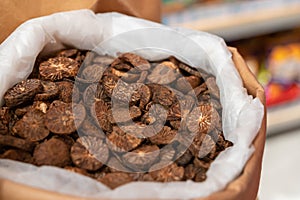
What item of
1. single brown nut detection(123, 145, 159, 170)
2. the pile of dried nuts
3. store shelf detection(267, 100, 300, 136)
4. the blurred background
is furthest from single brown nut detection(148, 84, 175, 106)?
store shelf detection(267, 100, 300, 136)

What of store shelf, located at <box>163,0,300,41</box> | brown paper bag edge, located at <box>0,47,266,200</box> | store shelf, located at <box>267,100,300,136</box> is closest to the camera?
brown paper bag edge, located at <box>0,47,266,200</box>

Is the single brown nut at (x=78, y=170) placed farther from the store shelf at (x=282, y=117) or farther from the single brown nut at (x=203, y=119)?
the store shelf at (x=282, y=117)

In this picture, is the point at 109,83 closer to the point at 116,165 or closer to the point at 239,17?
the point at 116,165

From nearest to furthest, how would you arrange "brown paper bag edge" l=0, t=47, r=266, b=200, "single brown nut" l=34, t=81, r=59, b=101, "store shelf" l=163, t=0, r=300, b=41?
1. "brown paper bag edge" l=0, t=47, r=266, b=200
2. "single brown nut" l=34, t=81, r=59, b=101
3. "store shelf" l=163, t=0, r=300, b=41

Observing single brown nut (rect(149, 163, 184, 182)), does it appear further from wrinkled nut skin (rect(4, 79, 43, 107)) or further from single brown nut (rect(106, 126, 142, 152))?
wrinkled nut skin (rect(4, 79, 43, 107))

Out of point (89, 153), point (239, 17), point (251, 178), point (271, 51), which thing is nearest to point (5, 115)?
point (89, 153)

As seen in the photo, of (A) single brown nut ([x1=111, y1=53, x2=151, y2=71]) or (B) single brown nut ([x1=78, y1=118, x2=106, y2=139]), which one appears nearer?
(B) single brown nut ([x1=78, y1=118, x2=106, y2=139])

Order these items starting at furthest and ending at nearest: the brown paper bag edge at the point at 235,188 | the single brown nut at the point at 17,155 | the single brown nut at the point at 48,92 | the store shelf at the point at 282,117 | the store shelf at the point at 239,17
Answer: the store shelf at the point at 282,117, the store shelf at the point at 239,17, the single brown nut at the point at 48,92, the single brown nut at the point at 17,155, the brown paper bag edge at the point at 235,188

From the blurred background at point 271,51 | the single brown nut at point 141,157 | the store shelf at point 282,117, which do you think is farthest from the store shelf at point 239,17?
the single brown nut at point 141,157

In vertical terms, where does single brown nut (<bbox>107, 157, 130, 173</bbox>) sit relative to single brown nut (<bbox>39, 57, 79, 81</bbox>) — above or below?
below
